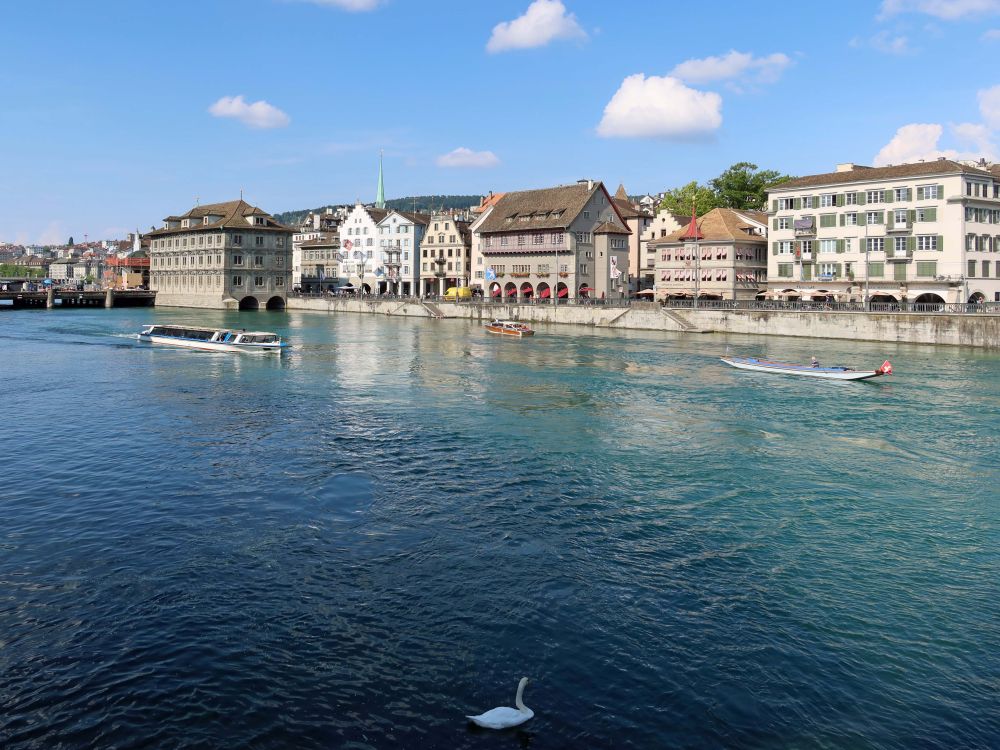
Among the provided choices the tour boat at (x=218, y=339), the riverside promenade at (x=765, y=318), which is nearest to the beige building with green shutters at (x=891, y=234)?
the riverside promenade at (x=765, y=318)

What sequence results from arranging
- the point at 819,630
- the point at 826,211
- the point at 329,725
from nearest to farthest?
the point at 329,725 → the point at 819,630 → the point at 826,211

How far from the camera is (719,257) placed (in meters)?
90.1

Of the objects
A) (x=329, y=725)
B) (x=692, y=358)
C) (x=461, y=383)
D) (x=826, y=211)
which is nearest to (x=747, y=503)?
(x=329, y=725)

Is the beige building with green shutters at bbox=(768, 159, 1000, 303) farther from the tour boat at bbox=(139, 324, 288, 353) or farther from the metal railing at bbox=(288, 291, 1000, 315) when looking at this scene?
the tour boat at bbox=(139, 324, 288, 353)

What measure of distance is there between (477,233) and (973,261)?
65078 millimetres

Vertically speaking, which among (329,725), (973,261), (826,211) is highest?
(826,211)

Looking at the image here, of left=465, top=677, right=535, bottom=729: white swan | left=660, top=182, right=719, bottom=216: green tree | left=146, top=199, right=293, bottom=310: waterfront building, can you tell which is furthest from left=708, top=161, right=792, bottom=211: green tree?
left=465, top=677, right=535, bottom=729: white swan

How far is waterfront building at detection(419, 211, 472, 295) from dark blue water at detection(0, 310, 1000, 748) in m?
90.6

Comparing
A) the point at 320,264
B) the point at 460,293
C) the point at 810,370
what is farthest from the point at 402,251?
the point at 810,370

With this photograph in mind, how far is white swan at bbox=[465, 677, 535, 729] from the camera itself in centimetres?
1095

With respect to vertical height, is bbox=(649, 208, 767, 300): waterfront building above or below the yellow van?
above

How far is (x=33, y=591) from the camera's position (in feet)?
49.6

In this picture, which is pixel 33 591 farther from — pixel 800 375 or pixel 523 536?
pixel 800 375

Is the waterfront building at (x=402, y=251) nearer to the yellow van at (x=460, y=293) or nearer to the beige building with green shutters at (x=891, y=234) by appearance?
the yellow van at (x=460, y=293)
